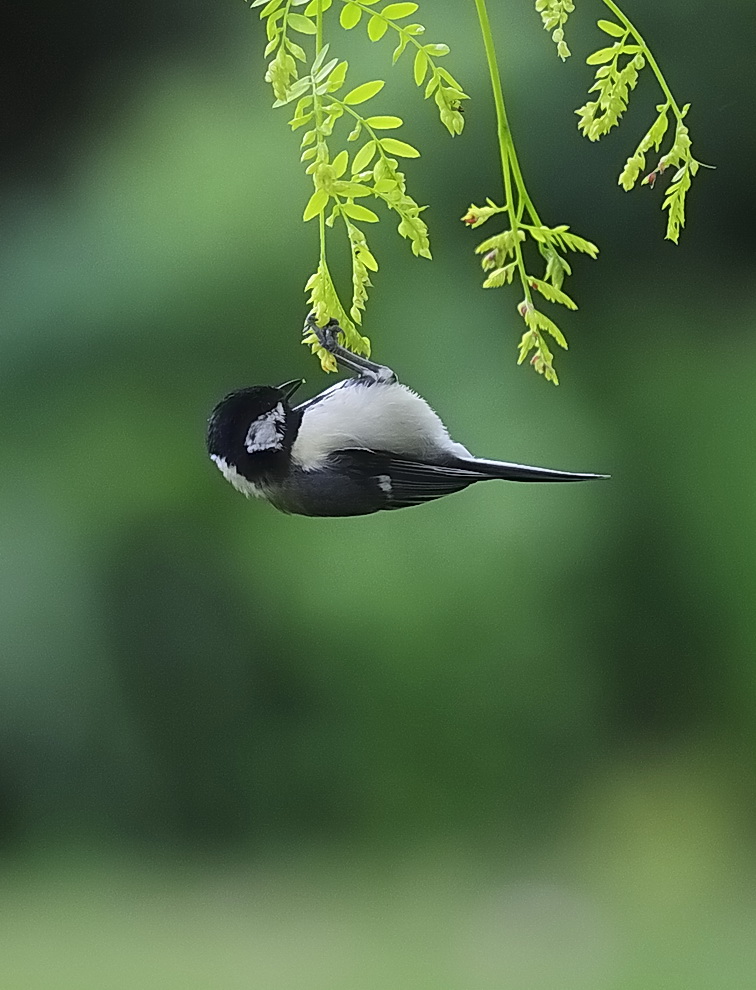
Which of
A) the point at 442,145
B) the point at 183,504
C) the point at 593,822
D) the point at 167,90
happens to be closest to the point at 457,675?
the point at 593,822

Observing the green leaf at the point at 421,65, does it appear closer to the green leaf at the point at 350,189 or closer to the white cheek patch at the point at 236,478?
the green leaf at the point at 350,189

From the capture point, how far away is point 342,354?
0.66 metres

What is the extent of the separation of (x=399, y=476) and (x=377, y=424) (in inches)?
1.5

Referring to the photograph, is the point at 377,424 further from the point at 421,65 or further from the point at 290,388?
the point at 421,65

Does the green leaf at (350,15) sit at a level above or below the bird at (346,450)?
above

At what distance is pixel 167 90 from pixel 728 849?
4.97 ft

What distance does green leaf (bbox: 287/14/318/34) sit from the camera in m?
0.56

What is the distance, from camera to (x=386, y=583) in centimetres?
170

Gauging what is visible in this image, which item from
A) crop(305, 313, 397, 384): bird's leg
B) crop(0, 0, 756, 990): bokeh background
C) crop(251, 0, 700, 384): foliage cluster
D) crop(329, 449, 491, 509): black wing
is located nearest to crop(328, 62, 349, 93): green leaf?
crop(251, 0, 700, 384): foliage cluster

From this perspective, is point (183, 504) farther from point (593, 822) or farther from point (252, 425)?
point (252, 425)

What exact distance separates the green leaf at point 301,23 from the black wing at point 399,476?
0.84 feet

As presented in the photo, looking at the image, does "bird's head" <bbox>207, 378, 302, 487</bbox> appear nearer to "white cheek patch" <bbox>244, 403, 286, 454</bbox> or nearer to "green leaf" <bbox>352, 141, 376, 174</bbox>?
"white cheek patch" <bbox>244, 403, 286, 454</bbox>

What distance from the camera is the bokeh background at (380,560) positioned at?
169 centimetres

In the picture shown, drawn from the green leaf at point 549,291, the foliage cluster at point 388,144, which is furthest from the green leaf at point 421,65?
the green leaf at point 549,291
